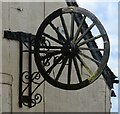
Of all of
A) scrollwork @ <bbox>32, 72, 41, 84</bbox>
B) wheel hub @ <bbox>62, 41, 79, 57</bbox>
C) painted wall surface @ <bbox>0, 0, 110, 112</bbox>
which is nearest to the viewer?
wheel hub @ <bbox>62, 41, 79, 57</bbox>

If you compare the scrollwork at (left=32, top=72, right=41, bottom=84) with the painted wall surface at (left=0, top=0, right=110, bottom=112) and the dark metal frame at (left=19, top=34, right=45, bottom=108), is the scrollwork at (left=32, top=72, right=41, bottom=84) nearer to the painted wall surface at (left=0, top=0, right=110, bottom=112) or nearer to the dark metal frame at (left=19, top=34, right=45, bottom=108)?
the dark metal frame at (left=19, top=34, right=45, bottom=108)

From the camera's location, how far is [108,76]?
454 inches

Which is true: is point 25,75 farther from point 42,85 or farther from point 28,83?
point 42,85

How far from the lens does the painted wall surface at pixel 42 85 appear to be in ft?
28.4

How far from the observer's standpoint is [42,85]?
30.8 ft

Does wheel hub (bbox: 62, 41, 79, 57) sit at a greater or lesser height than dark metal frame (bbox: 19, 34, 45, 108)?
greater

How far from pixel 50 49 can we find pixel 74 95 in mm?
2086

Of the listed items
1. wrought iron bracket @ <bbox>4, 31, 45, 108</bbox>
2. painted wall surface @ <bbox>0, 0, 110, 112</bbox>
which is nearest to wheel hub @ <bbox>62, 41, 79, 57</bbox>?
wrought iron bracket @ <bbox>4, 31, 45, 108</bbox>

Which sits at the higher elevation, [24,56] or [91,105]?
[24,56]

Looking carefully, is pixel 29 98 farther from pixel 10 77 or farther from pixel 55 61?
pixel 55 61

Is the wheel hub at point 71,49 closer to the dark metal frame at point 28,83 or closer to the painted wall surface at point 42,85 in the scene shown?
the dark metal frame at point 28,83

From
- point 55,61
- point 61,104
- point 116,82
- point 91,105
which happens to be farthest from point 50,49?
point 116,82

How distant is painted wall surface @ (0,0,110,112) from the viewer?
28.4 ft

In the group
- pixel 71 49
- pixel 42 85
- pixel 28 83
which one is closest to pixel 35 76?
pixel 28 83
